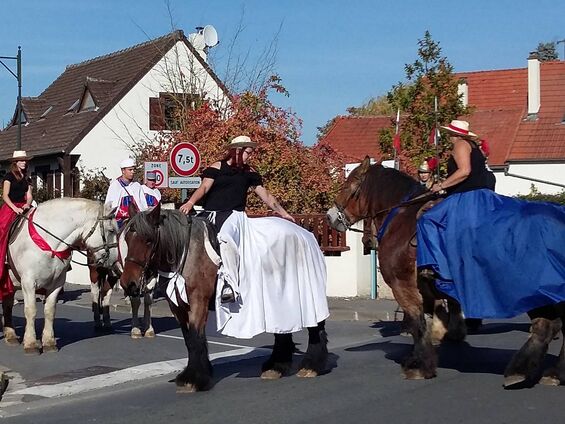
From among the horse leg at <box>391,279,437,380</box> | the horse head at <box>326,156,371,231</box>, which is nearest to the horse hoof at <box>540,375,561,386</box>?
the horse leg at <box>391,279,437,380</box>

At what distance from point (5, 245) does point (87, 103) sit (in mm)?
29947

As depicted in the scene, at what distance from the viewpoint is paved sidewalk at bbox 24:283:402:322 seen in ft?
54.6

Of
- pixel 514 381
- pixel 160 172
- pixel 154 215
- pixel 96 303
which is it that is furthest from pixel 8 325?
pixel 514 381

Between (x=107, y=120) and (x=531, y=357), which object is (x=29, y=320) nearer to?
(x=531, y=357)

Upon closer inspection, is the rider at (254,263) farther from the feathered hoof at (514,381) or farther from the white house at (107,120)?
the white house at (107,120)

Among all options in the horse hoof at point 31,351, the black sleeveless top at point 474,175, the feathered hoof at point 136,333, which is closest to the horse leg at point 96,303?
the feathered hoof at point 136,333

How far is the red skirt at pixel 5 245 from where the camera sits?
1286cm

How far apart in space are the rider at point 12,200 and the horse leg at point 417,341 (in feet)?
18.8

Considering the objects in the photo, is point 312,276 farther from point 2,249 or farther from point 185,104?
point 185,104

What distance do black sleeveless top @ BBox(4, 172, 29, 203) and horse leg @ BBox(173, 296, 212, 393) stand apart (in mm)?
4998

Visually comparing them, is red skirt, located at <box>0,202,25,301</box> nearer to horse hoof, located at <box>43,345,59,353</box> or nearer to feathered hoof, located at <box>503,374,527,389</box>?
horse hoof, located at <box>43,345,59,353</box>

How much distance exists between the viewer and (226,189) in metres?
9.88

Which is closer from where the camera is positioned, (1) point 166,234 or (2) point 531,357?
(2) point 531,357

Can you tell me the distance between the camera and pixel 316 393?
916cm
